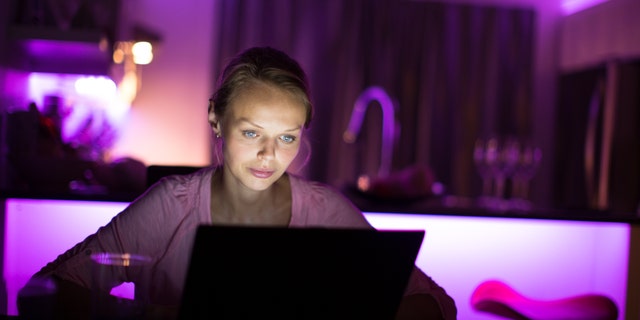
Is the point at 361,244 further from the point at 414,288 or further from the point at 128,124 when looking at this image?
the point at 128,124

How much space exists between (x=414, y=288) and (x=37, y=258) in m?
1.33

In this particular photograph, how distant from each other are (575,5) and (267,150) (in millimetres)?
4788

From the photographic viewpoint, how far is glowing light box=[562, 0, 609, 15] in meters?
5.25

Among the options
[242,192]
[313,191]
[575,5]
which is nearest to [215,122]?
[242,192]

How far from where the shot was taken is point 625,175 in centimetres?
453

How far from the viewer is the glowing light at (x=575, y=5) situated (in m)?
5.25

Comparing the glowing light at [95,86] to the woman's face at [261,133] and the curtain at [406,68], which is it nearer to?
the curtain at [406,68]

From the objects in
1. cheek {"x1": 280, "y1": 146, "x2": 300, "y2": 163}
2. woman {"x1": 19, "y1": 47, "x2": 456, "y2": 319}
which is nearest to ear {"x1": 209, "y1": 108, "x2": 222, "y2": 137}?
woman {"x1": 19, "y1": 47, "x2": 456, "y2": 319}

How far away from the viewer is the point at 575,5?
215 inches

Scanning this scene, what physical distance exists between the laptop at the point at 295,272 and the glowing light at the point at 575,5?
4.87m

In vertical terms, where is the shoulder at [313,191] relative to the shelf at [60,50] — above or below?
below

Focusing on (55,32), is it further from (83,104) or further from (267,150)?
(83,104)

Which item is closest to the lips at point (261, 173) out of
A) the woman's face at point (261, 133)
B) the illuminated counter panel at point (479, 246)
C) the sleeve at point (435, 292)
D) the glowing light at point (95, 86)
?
the woman's face at point (261, 133)

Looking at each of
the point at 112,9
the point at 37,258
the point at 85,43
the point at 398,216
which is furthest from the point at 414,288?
the point at 112,9
